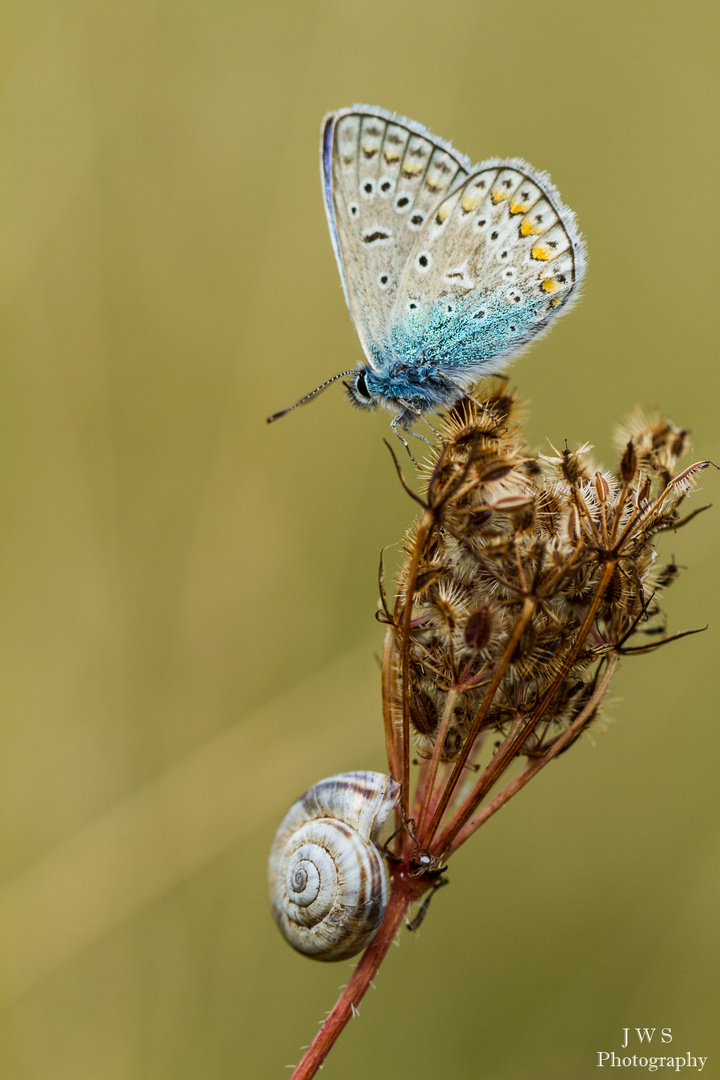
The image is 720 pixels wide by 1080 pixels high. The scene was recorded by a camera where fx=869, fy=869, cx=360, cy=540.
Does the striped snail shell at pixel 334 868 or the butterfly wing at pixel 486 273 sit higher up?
the butterfly wing at pixel 486 273

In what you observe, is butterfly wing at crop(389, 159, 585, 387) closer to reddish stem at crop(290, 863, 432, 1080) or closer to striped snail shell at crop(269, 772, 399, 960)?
striped snail shell at crop(269, 772, 399, 960)

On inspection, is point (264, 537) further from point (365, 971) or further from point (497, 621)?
point (365, 971)

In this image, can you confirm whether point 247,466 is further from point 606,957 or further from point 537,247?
point 606,957

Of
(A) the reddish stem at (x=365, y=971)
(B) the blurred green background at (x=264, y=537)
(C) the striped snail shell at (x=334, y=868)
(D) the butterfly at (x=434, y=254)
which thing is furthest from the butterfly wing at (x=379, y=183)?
(A) the reddish stem at (x=365, y=971)

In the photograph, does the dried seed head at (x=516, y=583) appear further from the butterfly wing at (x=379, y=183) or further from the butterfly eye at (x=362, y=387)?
the butterfly wing at (x=379, y=183)

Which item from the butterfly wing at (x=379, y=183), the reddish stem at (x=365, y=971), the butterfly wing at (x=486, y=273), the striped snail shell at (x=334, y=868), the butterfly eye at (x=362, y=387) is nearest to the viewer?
the reddish stem at (x=365, y=971)

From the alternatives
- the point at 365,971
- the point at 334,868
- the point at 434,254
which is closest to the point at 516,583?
the point at 334,868

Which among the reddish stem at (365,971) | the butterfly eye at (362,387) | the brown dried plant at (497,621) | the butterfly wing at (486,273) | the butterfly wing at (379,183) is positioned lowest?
the reddish stem at (365,971)
